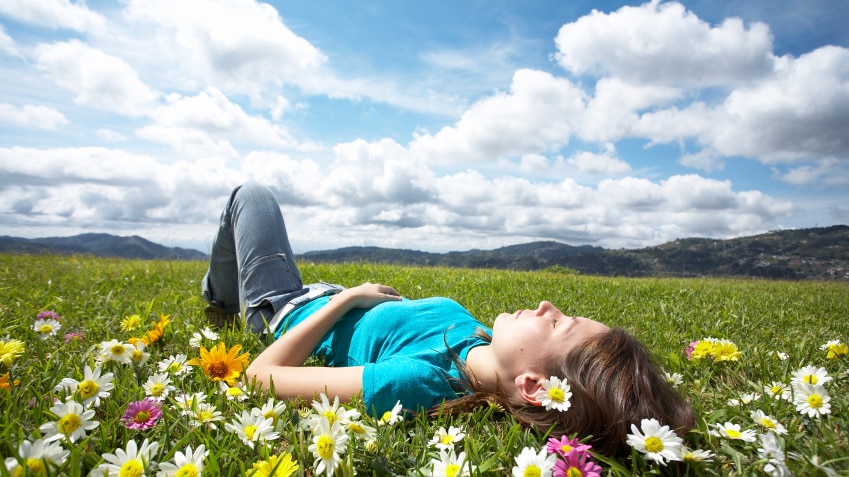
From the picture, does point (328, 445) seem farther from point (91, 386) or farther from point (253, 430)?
point (91, 386)

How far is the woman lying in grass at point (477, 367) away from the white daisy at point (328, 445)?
0.50 meters

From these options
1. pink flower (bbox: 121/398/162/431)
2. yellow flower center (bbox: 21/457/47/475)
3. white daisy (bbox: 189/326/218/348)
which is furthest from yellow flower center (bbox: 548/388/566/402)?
white daisy (bbox: 189/326/218/348)

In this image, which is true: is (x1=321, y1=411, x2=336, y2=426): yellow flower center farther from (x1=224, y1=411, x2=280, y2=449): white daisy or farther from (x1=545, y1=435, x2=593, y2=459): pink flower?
(x1=545, y1=435, x2=593, y2=459): pink flower

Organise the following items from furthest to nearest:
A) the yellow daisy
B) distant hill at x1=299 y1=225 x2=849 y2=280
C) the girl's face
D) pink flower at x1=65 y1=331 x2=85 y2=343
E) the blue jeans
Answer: distant hill at x1=299 y1=225 x2=849 y2=280
the blue jeans
pink flower at x1=65 y1=331 x2=85 y2=343
the girl's face
the yellow daisy

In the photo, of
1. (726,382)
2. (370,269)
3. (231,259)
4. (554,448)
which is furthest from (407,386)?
(370,269)

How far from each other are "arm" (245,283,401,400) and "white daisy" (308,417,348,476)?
612mm

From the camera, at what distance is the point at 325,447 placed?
159cm

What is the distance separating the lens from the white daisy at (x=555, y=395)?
1.94m

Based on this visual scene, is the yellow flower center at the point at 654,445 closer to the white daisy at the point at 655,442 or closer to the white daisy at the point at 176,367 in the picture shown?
the white daisy at the point at 655,442

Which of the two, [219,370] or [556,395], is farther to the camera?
[219,370]

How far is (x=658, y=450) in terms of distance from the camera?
5.65ft

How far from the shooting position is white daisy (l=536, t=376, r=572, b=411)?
194 centimetres

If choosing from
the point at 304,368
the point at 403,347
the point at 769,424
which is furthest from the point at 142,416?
the point at 769,424

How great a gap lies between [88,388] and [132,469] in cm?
71
